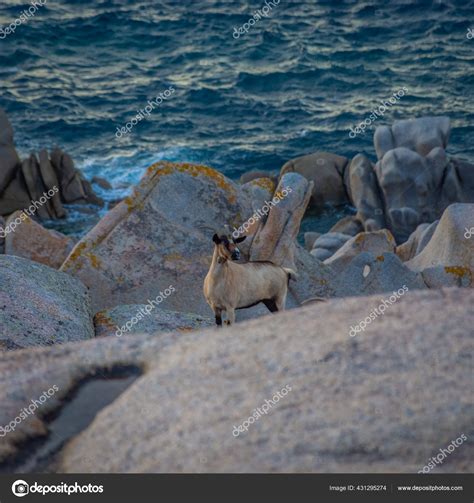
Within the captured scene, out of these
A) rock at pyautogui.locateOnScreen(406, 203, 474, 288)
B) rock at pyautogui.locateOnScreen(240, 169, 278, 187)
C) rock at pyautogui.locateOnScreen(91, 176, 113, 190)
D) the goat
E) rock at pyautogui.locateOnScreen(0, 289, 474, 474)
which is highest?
rock at pyautogui.locateOnScreen(0, 289, 474, 474)

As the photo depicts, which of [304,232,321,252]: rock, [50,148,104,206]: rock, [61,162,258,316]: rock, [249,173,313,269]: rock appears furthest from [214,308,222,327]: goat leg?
[50,148,104,206]: rock

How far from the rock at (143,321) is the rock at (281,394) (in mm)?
6817

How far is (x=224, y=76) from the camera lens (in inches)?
2200

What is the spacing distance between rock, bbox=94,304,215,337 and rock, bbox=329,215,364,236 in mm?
22895

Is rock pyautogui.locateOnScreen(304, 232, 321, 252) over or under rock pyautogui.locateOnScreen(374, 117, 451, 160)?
under

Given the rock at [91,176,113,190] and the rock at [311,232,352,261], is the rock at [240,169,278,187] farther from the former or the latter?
the rock at [311,232,352,261]

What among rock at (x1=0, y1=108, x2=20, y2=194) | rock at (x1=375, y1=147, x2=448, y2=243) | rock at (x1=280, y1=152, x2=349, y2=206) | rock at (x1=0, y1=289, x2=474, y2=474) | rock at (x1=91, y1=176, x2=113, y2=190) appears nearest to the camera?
rock at (x1=0, y1=289, x2=474, y2=474)

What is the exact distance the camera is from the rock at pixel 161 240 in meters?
17.8

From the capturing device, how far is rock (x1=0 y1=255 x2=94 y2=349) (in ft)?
42.0

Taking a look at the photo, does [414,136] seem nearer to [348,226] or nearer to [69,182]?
[348,226]

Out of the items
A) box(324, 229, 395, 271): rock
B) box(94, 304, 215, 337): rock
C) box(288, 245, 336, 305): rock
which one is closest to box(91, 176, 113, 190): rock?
box(324, 229, 395, 271): rock

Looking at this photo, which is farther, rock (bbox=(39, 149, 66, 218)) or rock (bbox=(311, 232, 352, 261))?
rock (bbox=(39, 149, 66, 218))

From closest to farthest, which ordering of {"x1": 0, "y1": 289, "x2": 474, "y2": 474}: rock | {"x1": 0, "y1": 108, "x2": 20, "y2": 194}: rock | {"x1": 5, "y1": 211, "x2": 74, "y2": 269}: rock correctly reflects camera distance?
1. {"x1": 0, "y1": 289, "x2": 474, "y2": 474}: rock
2. {"x1": 5, "y1": 211, "x2": 74, "y2": 269}: rock
3. {"x1": 0, "y1": 108, "x2": 20, "y2": 194}: rock

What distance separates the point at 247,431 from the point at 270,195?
43.1ft
